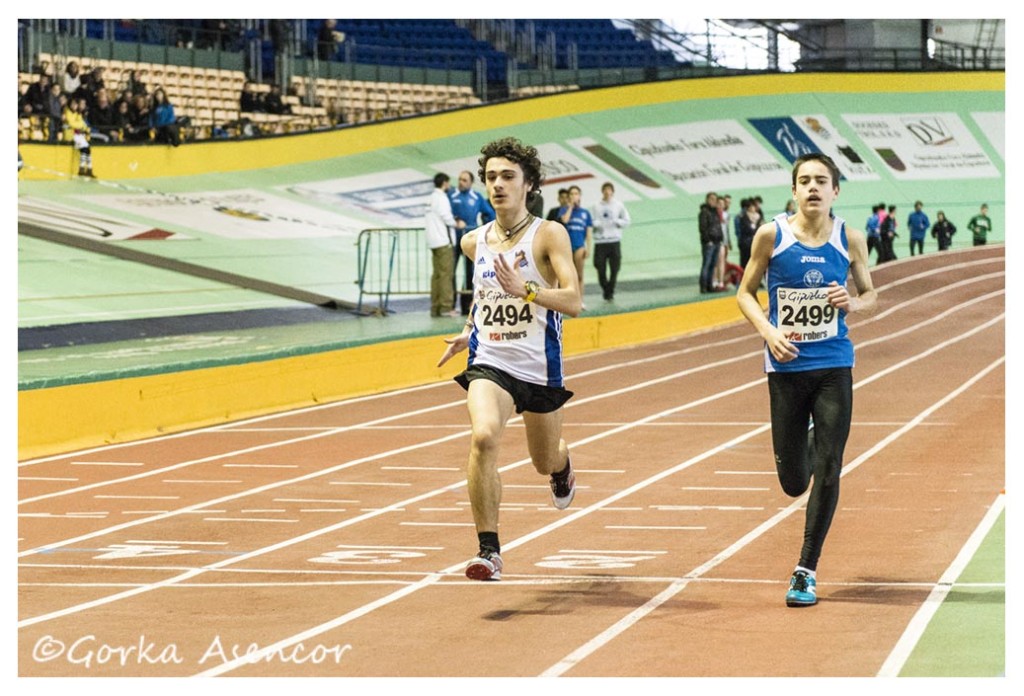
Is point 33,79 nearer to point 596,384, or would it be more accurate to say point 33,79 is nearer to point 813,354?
point 596,384

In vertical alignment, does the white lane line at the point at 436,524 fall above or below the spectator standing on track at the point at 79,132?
below

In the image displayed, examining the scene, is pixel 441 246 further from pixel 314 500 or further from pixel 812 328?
pixel 812 328

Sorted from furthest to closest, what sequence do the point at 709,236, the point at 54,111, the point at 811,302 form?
the point at 54,111, the point at 709,236, the point at 811,302

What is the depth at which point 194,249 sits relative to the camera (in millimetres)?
26281

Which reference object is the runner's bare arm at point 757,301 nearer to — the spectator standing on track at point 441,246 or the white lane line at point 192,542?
the white lane line at point 192,542

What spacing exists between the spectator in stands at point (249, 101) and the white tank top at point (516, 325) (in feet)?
94.5

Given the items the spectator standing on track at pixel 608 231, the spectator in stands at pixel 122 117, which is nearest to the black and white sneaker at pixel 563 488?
the spectator standing on track at pixel 608 231

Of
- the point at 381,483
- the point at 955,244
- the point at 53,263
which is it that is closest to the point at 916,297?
the point at 955,244

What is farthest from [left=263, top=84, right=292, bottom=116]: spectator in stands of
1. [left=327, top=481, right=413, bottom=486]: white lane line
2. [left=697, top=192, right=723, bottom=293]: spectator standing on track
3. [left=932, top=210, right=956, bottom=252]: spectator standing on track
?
[left=327, top=481, right=413, bottom=486]: white lane line

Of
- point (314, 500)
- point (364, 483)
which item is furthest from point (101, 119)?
point (314, 500)

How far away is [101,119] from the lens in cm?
3106

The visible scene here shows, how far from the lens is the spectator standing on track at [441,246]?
2020 cm

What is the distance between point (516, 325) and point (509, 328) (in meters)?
0.04

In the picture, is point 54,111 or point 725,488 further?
point 54,111
